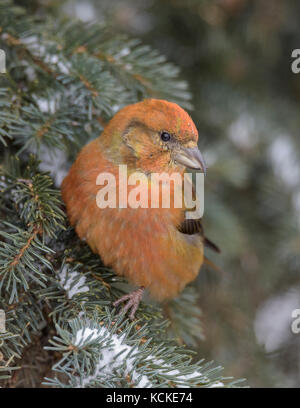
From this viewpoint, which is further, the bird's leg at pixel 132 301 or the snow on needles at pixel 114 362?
the bird's leg at pixel 132 301

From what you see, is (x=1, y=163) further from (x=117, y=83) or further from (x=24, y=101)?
(x=117, y=83)

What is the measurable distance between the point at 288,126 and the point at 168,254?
1.73 m

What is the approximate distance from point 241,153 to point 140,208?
133 centimetres

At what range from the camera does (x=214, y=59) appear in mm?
3367

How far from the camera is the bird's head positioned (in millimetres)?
2115

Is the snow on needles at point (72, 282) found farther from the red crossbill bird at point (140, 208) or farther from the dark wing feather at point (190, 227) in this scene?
the dark wing feather at point (190, 227)

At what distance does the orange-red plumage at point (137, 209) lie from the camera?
6.83 ft

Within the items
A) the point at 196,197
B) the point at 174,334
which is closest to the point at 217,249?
the point at 196,197

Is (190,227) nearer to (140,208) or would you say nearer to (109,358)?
(140,208)
